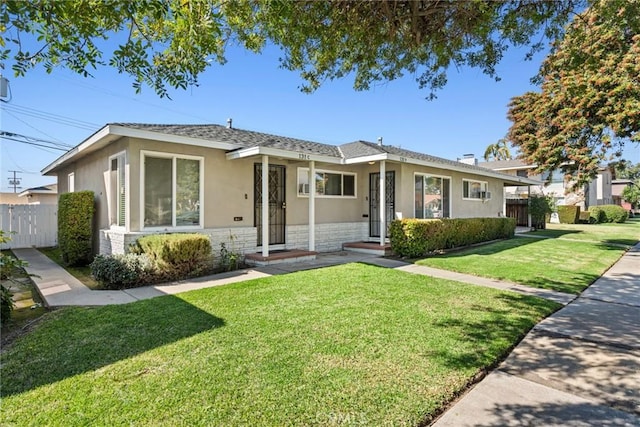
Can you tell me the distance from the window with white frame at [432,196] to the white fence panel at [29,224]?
1507cm

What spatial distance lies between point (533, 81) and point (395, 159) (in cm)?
423

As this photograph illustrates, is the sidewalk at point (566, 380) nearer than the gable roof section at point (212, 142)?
Yes

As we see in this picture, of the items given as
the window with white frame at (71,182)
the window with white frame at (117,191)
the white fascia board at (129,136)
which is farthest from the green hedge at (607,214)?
the window with white frame at (71,182)

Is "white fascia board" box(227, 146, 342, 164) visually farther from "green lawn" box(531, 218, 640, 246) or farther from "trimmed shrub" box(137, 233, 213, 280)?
"green lawn" box(531, 218, 640, 246)

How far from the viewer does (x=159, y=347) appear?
3.89 m

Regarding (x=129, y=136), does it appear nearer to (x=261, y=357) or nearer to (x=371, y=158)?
(x=261, y=357)

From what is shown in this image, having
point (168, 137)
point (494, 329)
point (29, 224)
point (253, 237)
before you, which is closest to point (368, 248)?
point (253, 237)

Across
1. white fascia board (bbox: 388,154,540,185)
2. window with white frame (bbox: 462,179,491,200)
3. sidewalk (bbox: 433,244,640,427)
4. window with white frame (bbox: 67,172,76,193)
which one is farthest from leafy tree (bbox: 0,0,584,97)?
window with white frame (bbox: 67,172,76,193)

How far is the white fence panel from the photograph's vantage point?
44.8 ft

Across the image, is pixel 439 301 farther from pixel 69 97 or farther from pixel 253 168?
pixel 69 97

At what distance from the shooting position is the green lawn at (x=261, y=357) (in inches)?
107

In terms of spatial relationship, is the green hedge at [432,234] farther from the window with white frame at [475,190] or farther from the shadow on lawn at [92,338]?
the shadow on lawn at [92,338]

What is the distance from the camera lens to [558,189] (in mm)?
31344

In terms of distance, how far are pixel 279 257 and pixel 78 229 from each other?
5690mm
